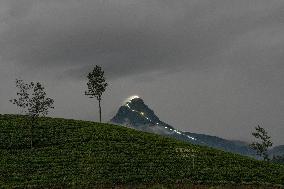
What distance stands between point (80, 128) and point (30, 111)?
13.8m

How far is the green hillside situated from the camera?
65088mm

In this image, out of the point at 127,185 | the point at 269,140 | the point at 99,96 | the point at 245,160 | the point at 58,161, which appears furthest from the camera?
the point at 269,140

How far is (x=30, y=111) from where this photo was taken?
90.3m

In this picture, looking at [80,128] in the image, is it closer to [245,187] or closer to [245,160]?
[245,160]

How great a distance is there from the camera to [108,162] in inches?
2921

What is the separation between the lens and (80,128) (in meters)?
100

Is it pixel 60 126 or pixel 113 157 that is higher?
pixel 60 126

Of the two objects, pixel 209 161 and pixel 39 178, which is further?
pixel 209 161

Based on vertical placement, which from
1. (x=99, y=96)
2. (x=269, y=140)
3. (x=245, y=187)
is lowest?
(x=245, y=187)

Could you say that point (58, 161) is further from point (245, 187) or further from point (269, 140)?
point (269, 140)

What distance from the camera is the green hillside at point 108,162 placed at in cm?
6509

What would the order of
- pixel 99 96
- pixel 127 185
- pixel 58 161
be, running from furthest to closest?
1. pixel 99 96
2. pixel 58 161
3. pixel 127 185

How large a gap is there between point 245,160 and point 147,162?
21.7 meters

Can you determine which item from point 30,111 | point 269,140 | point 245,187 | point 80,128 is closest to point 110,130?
point 80,128
